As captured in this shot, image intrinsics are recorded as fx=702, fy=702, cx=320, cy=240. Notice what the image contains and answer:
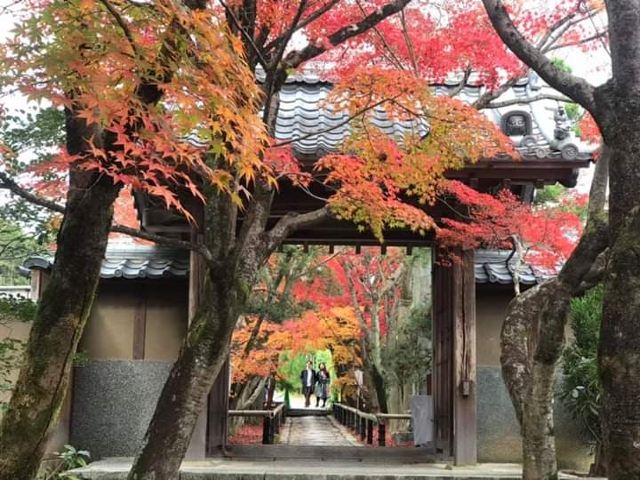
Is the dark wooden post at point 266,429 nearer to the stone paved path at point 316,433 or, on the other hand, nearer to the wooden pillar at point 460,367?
the stone paved path at point 316,433

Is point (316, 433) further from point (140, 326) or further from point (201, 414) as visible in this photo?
point (201, 414)

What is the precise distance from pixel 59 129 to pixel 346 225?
496 cm

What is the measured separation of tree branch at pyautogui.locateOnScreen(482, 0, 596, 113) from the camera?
4.25m

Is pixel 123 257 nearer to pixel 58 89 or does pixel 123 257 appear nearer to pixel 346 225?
pixel 346 225

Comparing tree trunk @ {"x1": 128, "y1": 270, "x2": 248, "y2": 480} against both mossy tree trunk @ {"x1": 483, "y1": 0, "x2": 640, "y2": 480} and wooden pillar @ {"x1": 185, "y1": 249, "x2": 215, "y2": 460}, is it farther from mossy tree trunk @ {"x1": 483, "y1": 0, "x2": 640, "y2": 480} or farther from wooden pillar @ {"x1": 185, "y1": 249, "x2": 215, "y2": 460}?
mossy tree trunk @ {"x1": 483, "y1": 0, "x2": 640, "y2": 480}

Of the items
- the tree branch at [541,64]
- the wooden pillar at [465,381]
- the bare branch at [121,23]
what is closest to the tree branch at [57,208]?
the bare branch at [121,23]

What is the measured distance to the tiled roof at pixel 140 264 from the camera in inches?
386

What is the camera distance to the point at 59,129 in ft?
20.2

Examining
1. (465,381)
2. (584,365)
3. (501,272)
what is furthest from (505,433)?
(501,272)

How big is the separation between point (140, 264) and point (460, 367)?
15.8 ft

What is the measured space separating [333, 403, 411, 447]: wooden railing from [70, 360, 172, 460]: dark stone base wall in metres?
5.38

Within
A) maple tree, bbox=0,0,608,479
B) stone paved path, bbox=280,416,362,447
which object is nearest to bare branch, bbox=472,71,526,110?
maple tree, bbox=0,0,608,479

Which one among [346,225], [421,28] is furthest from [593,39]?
[346,225]

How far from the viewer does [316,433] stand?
750 inches
